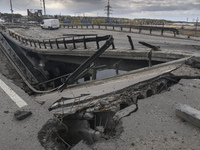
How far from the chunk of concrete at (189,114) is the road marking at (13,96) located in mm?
3493

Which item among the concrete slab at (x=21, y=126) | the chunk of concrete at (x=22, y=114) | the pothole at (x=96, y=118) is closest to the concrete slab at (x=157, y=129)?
the pothole at (x=96, y=118)

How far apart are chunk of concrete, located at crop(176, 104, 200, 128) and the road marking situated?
3.49 metres

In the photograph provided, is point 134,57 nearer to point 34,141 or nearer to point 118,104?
point 118,104

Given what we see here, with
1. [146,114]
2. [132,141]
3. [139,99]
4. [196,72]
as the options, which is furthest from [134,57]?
[132,141]

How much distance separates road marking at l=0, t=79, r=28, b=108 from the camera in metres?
3.93

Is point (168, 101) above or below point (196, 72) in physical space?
below

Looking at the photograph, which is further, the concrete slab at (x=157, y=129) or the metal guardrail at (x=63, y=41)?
the metal guardrail at (x=63, y=41)

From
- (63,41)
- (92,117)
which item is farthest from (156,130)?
(63,41)

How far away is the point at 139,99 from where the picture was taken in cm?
410

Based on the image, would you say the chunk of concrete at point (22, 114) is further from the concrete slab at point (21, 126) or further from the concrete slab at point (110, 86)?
the concrete slab at point (110, 86)

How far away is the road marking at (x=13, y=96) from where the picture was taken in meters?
3.93

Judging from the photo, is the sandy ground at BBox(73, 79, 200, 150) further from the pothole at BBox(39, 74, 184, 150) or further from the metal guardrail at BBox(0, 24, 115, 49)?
the metal guardrail at BBox(0, 24, 115, 49)

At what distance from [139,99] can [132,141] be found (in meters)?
1.56

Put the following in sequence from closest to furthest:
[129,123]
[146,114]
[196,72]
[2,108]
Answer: [129,123]
[146,114]
[2,108]
[196,72]
